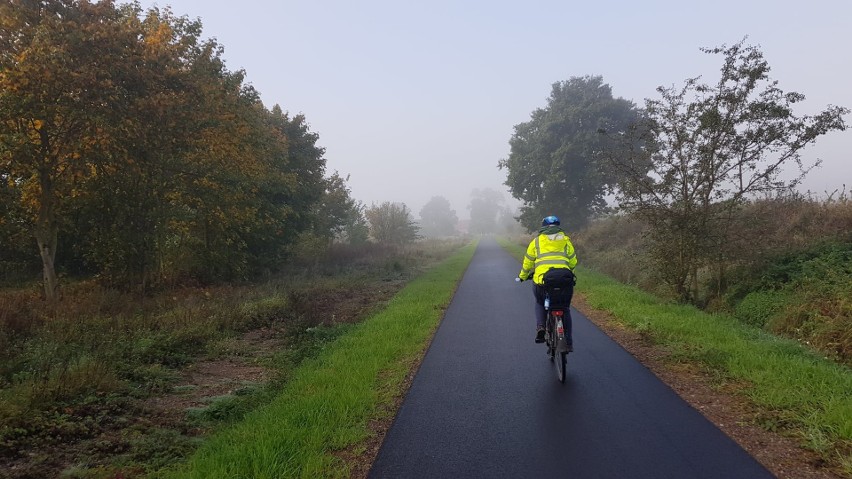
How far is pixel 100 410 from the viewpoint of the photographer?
188 inches

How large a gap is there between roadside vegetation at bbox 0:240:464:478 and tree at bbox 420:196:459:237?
320ft

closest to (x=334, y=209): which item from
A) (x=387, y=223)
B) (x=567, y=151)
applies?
(x=387, y=223)

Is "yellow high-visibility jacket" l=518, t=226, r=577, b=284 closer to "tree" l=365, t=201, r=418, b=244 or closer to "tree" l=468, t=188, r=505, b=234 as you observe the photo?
"tree" l=365, t=201, r=418, b=244

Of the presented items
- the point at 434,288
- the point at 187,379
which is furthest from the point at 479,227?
the point at 187,379

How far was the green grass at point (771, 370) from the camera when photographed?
3893 mm

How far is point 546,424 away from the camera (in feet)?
14.1

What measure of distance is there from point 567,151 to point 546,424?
96.2 feet

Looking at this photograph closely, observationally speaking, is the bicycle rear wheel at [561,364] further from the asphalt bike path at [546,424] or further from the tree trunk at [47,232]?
the tree trunk at [47,232]

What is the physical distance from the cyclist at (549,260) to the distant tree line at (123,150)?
992cm

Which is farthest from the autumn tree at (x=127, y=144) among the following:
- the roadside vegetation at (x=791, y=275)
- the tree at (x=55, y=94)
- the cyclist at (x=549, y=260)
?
the roadside vegetation at (x=791, y=275)

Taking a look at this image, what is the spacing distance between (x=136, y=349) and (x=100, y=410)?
226cm

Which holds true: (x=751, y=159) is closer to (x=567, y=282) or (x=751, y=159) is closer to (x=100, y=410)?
(x=567, y=282)

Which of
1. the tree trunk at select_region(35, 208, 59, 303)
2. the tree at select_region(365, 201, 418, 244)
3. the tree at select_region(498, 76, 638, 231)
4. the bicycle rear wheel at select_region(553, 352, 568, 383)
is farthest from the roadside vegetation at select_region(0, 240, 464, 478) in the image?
the tree at select_region(365, 201, 418, 244)

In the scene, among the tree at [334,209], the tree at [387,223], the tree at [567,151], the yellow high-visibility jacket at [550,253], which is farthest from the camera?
the tree at [387,223]
